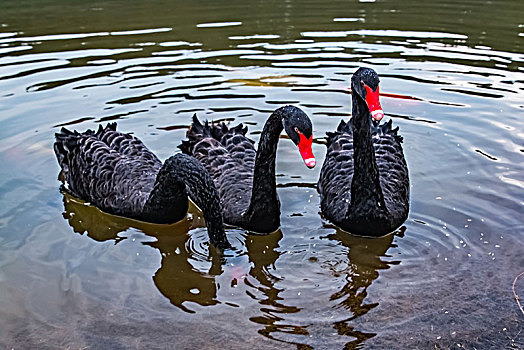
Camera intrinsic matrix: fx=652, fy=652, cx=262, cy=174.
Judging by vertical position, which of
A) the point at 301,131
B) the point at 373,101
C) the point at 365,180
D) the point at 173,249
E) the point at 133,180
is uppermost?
the point at 373,101

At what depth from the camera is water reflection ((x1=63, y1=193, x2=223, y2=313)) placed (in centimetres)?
412

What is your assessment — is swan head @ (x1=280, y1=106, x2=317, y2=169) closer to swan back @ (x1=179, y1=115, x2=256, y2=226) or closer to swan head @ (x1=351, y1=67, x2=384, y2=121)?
swan head @ (x1=351, y1=67, x2=384, y2=121)

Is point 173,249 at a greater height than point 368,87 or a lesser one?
lesser

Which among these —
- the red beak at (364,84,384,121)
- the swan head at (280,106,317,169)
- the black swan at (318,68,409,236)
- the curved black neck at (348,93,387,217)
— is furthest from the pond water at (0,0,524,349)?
the red beak at (364,84,384,121)

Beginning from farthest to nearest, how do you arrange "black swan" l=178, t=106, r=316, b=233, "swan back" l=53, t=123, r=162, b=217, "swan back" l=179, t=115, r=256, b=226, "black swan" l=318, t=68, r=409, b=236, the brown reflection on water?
"swan back" l=53, t=123, r=162, b=217 → "swan back" l=179, t=115, r=256, b=226 → "black swan" l=318, t=68, r=409, b=236 → "black swan" l=178, t=106, r=316, b=233 → the brown reflection on water

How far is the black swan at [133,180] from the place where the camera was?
4.32 m

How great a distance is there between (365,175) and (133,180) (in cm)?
189

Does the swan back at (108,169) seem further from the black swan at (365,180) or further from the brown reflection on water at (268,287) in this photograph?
the black swan at (365,180)

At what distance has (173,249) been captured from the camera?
467cm

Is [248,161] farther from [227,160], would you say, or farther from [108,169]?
[108,169]

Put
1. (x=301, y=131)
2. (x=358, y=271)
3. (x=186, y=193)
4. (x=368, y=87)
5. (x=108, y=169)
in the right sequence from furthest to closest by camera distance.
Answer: (x=108, y=169) → (x=186, y=193) → (x=358, y=271) → (x=368, y=87) → (x=301, y=131)

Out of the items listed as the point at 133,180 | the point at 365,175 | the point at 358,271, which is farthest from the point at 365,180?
the point at 133,180

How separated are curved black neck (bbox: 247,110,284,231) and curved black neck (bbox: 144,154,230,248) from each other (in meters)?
0.36

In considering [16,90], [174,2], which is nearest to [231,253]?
[16,90]
